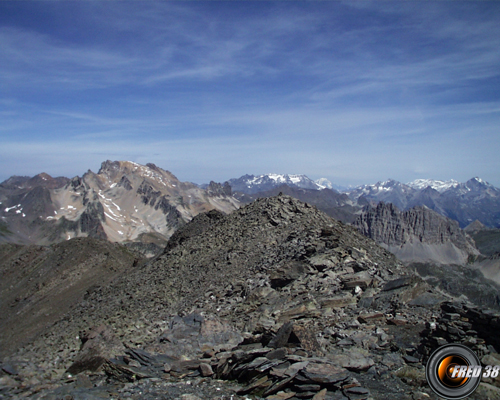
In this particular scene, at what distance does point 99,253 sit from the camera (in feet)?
199

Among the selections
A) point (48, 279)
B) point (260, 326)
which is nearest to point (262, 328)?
point (260, 326)

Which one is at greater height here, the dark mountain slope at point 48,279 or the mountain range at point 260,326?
the mountain range at point 260,326

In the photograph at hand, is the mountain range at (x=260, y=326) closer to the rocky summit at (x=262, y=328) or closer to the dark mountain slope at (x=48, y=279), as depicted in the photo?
the rocky summit at (x=262, y=328)

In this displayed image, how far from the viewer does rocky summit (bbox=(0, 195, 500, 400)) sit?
47.2ft

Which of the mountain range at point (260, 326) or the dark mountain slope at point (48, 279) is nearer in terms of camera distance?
the mountain range at point (260, 326)

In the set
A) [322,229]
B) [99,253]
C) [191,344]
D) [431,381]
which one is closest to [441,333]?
[431,381]

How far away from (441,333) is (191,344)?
12421mm

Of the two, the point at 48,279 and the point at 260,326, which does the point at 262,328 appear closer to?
the point at 260,326

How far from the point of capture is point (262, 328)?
19859mm

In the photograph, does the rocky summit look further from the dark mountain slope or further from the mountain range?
the dark mountain slope

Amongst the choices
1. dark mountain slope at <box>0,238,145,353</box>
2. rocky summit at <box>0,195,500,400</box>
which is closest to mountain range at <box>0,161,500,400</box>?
rocky summit at <box>0,195,500,400</box>

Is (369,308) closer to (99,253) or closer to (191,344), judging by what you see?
(191,344)

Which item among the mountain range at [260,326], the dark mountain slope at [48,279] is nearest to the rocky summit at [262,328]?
the mountain range at [260,326]

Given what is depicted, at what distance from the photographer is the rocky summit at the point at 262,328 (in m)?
14.4
